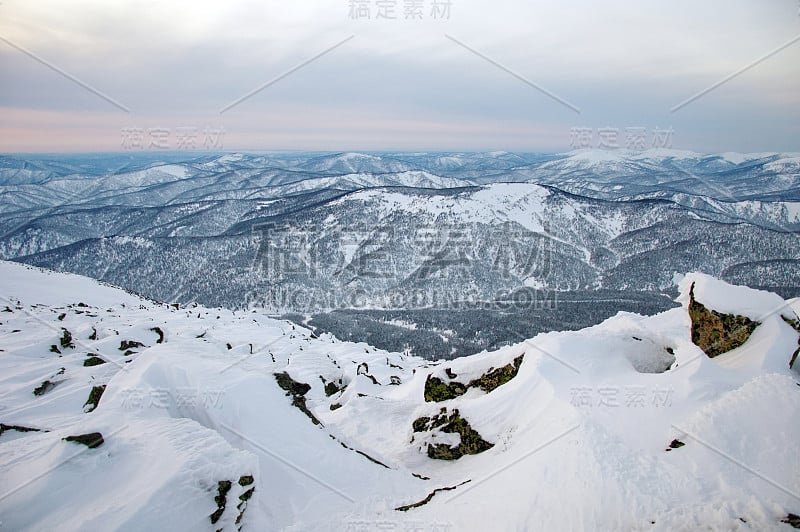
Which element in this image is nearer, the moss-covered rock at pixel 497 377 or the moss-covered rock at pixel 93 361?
the moss-covered rock at pixel 497 377

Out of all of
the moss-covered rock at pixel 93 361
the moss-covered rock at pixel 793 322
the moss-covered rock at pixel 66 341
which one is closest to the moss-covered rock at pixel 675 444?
the moss-covered rock at pixel 793 322

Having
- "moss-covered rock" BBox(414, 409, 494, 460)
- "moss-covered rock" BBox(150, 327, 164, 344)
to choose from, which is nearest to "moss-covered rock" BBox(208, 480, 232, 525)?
"moss-covered rock" BBox(414, 409, 494, 460)

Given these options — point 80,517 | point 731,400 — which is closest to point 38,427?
point 80,517

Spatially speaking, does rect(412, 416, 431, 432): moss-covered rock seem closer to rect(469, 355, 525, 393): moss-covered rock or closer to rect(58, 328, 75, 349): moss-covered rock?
rect(469, 355, 525, 393): moss-covered rock

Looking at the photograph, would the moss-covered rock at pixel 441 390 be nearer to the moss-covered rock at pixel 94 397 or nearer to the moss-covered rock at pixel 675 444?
the moss-covered rock at pixel 675 444

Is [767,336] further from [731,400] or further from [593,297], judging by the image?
[593,297]
